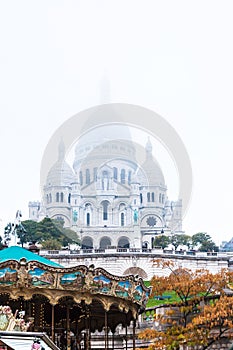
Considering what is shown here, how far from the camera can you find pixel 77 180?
132125 mm

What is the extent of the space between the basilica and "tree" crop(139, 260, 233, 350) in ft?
283

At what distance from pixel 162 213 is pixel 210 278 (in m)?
102

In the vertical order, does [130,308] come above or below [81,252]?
below

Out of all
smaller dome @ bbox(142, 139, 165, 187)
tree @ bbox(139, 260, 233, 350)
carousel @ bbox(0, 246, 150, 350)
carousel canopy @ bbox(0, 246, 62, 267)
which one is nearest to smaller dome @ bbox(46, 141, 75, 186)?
smaller dome @ bbox(142, 139, 165, 187)

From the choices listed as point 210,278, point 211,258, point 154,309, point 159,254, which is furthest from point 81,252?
point 210,278

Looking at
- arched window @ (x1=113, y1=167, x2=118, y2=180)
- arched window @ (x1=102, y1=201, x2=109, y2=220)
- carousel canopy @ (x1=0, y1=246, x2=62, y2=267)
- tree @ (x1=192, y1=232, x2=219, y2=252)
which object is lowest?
carousel canopy @ (x1=0, y1=246, x2=62, y2=267)

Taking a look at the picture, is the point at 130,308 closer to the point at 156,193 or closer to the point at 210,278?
the point at 210,278

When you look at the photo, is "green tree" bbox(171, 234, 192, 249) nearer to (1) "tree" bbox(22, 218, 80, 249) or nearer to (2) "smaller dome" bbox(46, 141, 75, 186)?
(1) "tree" bbox(22, 218, 80, 249)

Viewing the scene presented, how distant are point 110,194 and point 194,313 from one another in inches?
3899

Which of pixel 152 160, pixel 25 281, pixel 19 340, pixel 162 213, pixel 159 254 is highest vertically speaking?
pixel 152 160

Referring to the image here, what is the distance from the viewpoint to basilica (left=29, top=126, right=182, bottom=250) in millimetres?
122500

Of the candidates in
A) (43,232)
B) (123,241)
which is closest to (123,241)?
(123,241)

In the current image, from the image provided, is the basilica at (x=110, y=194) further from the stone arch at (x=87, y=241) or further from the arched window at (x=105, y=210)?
the stone arch at (x=87, y=241)

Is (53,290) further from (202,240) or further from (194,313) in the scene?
(202,240)
